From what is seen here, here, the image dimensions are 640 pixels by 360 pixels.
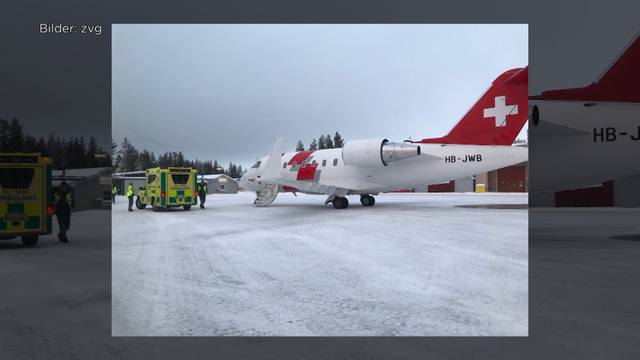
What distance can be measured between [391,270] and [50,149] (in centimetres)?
1902

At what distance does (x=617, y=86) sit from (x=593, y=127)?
32.5 inches

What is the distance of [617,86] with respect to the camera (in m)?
7.27

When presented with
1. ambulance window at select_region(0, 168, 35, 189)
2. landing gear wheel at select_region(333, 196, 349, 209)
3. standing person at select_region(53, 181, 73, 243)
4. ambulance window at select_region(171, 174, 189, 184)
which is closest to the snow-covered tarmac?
standing person at select_region(53, 181, 73, 243)

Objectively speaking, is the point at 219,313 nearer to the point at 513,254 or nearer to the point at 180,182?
the point at 513,254

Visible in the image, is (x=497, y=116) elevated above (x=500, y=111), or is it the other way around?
(x=500, y=111)

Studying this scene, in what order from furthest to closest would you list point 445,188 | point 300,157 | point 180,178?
point 445,188, point 300,157, point 180,178

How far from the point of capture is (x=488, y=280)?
457 cm

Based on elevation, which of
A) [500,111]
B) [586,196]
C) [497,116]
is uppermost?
[500,111]

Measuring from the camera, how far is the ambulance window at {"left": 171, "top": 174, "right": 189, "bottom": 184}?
17.9 m

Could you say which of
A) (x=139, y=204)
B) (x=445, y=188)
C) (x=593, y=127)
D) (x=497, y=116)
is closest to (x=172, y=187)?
(x=139, y=204)

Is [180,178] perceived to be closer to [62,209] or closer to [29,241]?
[62,209]

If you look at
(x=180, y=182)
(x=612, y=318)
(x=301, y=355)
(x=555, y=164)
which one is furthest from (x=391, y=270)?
(x=180, y=182)

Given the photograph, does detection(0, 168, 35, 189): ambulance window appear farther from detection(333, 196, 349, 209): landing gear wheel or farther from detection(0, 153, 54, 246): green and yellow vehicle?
detection(333, 196, 349, 209): landing gear wheel

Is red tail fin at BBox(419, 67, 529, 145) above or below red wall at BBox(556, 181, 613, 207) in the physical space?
above
